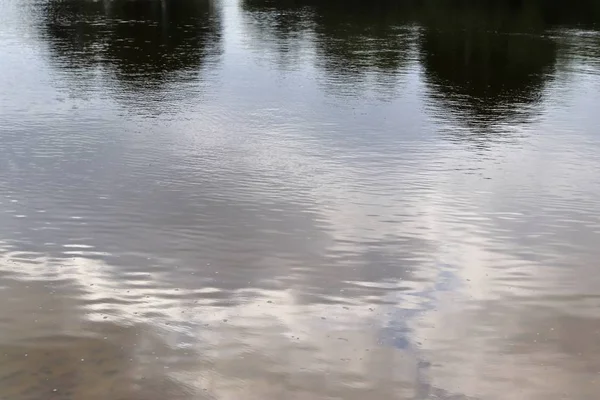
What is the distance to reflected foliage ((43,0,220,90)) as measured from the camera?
2894cm

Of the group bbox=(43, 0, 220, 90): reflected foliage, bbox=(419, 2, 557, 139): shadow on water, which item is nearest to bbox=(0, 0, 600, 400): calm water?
bbox=(419, 2, 557, 139): shadow on water

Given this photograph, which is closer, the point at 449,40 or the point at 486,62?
the point at 486,62

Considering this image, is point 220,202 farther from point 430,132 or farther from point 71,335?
point 430,132

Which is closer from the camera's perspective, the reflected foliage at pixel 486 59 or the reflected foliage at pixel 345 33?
the reflected foliage at pixel 486 59

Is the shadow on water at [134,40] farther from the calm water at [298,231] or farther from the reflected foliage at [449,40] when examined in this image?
the reflected foliage at [449,40]

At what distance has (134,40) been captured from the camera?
35.7 meters

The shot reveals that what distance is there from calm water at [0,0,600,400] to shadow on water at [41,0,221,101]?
1.26ft

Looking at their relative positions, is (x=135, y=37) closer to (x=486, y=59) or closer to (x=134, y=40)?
(x=134, y=40)

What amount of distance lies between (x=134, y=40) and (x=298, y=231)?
24.7m

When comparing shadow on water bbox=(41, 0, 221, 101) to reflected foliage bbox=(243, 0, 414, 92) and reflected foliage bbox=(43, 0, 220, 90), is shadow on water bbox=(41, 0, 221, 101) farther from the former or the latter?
reflected foliage bbox=(243, 0, 414, 92)

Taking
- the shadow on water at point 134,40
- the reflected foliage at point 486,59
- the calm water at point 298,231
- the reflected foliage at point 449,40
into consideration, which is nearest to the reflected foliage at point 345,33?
the reflected foliage at point 449,40

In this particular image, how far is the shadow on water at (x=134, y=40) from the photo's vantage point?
2777 centimetres

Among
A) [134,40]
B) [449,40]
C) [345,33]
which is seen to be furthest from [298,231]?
[345,33]

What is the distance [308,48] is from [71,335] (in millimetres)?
25601
